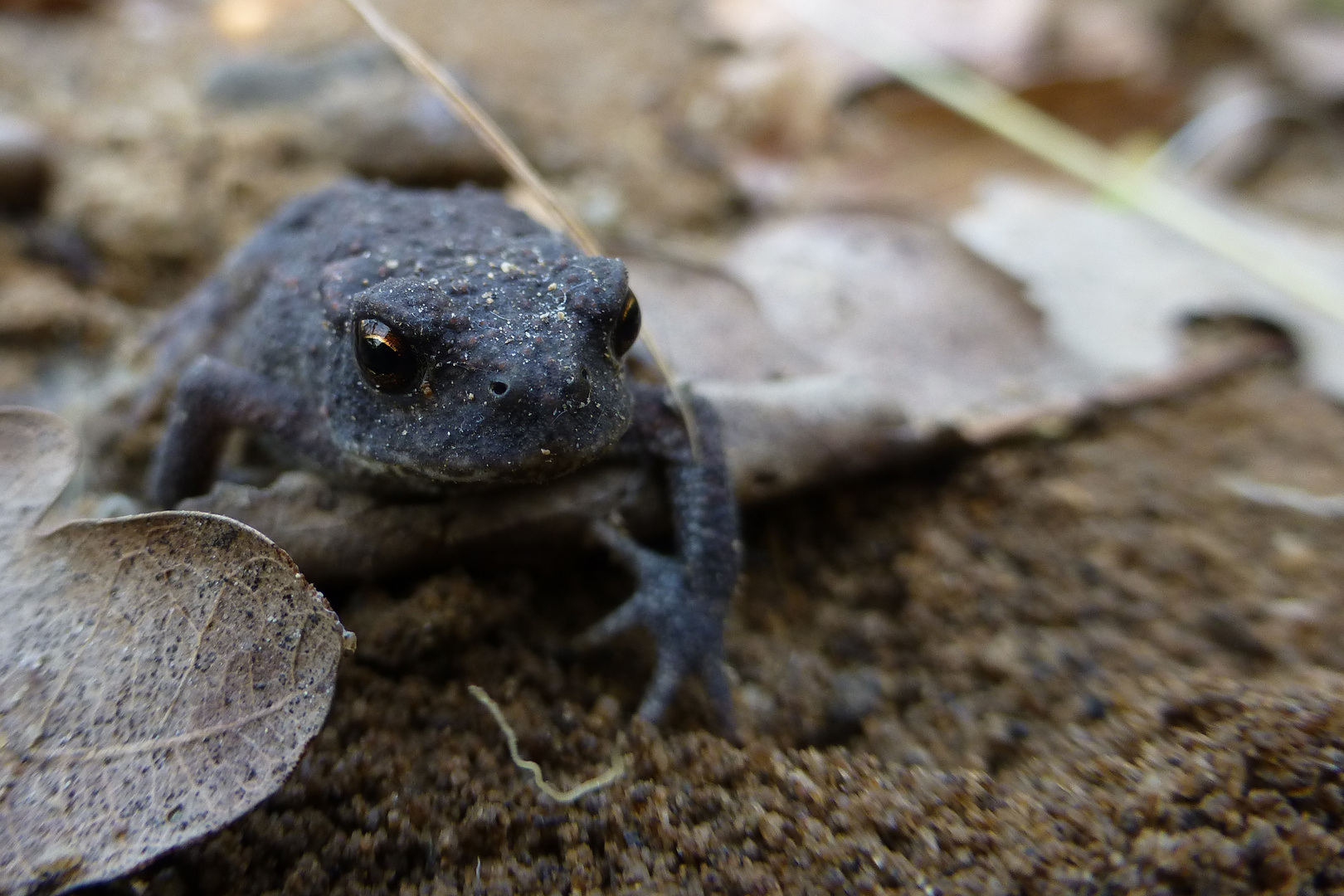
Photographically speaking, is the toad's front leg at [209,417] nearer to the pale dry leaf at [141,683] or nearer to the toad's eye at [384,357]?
the toad's eye at [384,357]

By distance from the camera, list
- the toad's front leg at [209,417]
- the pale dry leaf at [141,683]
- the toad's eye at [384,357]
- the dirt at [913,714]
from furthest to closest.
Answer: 1. the toad's front leg at [209,417]
2. the toad's eye at [384,357]
3. the dirt at [913,714]
4. the pale dry leaf at [141,683]

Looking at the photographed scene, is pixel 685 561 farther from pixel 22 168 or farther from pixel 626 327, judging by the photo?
pixel 22 168

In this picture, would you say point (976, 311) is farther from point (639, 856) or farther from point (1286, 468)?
point (639, 856)

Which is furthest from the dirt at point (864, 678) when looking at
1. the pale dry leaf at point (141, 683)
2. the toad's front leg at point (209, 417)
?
the toad's front leg at point (209, 417)

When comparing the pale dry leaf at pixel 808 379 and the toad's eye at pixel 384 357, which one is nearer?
the toad's eye at pixel 384 357

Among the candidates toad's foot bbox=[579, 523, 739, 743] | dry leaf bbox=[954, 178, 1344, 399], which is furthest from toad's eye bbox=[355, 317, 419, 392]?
dry leaf bbox=[954, 178, 1344, 399]

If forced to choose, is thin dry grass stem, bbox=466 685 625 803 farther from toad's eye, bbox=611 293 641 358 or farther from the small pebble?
the small pebble
